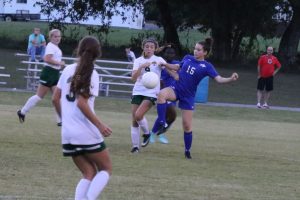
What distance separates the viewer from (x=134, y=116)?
12.8m

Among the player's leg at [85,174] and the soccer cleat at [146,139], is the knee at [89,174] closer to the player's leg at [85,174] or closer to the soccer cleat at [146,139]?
the player's leg at [85,174]

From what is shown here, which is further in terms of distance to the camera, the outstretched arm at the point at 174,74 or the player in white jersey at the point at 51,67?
the player in white jersey at the point at 51,67

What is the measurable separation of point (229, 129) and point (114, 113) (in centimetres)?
398

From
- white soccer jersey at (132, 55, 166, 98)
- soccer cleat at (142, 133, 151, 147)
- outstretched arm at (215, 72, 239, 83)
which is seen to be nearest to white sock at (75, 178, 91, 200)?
outstretched arm at (215, 72, 239, 83)

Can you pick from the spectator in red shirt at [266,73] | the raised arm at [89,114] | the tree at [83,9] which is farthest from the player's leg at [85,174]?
the tree at [83,9]

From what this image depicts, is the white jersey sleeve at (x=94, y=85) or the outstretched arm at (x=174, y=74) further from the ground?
the white jersey sleeve at (x=94, y=85)

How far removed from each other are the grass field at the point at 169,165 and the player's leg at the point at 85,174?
1159 millimetres

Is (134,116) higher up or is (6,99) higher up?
(134,116)

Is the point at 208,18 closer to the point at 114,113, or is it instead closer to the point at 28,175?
the point at 114,113

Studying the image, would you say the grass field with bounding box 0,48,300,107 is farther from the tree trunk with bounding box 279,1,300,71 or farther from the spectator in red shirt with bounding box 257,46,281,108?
the spectator in red shirt with bounding box 257,46,281,108

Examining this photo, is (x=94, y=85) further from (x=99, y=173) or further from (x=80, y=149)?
(x=99, y=173)

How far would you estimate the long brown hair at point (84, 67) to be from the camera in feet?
23.6

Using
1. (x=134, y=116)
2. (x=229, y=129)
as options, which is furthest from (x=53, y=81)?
(x=229, y=129)

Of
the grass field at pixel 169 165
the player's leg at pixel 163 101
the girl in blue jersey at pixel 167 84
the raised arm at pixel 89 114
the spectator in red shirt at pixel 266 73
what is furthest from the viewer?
the spectator in red shirt at pixel 266 73
